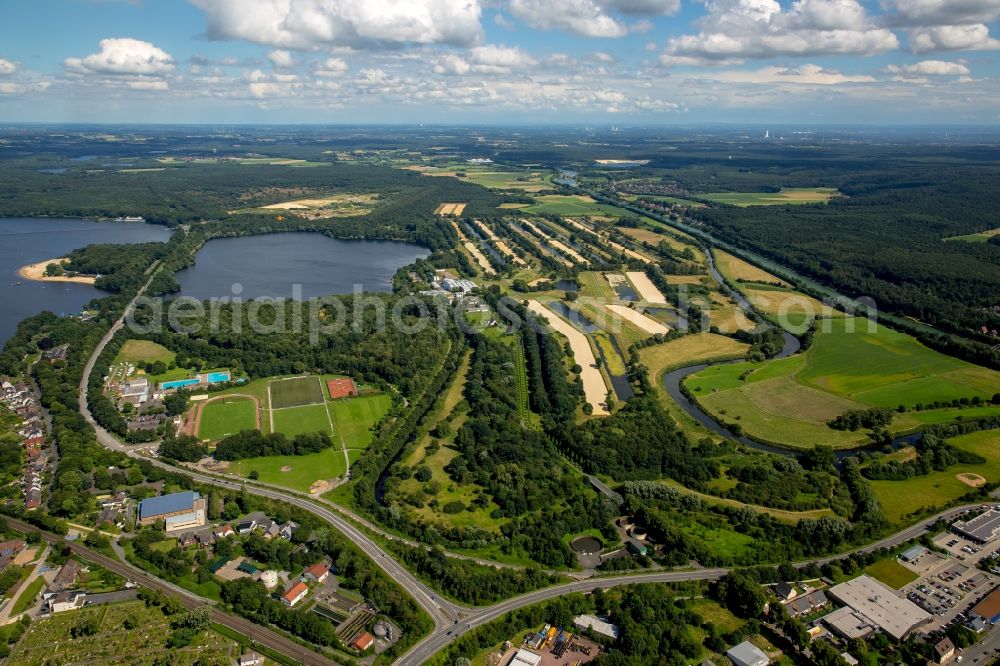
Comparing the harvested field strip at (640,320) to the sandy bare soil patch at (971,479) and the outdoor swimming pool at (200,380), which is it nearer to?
the sandy bare soil patch at (971,479)

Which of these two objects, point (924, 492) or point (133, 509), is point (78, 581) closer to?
point (133, 509)

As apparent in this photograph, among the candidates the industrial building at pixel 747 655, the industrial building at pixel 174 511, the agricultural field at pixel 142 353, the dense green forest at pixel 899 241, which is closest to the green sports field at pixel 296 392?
the agricultural field at pixel 142 353

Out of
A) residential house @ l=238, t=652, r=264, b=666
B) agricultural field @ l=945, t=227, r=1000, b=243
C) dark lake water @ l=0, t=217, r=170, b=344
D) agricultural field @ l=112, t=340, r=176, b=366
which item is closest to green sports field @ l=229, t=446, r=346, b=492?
residential house @ l=238, t=652, r=264, b=666

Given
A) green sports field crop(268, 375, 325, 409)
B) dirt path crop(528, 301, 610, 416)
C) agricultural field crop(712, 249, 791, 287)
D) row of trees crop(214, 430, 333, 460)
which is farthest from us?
agricultural field crop(712, 249, 791, 287)

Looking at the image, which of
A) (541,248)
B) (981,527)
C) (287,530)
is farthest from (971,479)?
(541,248)

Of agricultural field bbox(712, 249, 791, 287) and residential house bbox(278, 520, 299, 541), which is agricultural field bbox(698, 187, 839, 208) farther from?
residential house bbox(278, 520, 299, 541)
